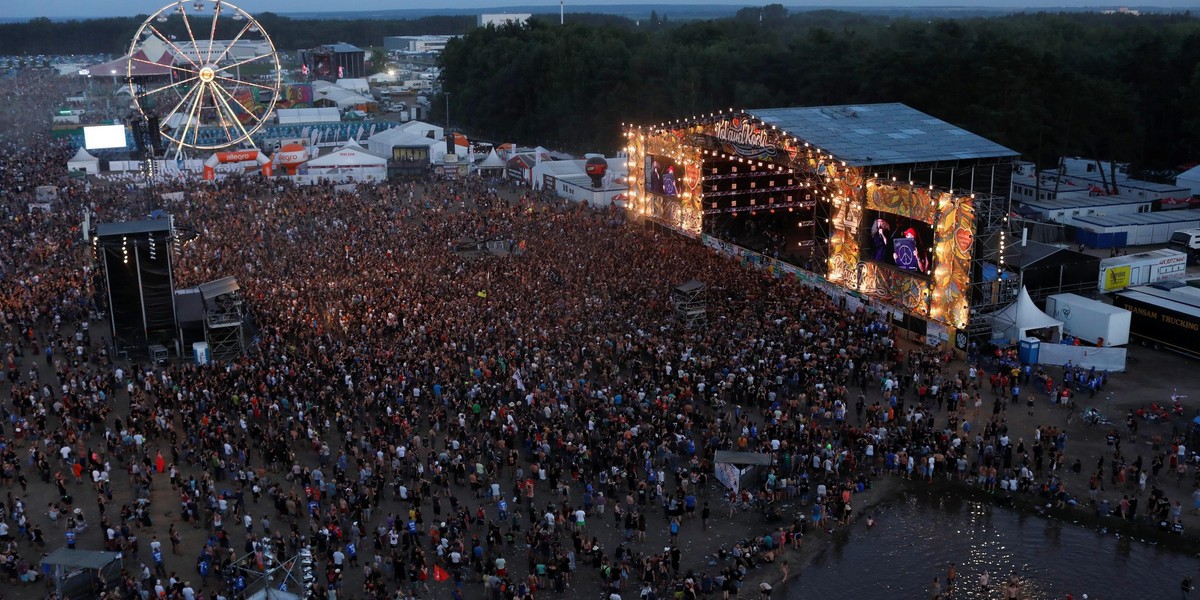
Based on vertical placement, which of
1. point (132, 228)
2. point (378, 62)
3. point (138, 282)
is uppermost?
point (378, 62)

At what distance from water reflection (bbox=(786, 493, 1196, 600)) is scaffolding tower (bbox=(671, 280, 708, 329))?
32.3 feet

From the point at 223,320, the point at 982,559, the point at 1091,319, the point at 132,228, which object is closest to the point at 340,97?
the point at 132,228

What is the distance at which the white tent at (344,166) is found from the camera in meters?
52.6

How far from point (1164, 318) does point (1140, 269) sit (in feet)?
14.1

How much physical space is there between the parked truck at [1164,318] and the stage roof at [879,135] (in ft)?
16.4

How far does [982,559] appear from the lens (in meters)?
17.8

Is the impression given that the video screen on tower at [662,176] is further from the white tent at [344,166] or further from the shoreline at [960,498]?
the shoreline at [960,498]

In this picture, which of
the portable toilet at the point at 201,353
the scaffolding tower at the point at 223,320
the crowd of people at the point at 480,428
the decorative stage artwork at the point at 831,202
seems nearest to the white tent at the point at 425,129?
the decorative stage artwork at the point at 831,202

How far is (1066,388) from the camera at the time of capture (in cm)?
2427

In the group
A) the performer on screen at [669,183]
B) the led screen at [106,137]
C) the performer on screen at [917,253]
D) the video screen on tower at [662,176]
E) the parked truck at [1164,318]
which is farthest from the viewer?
the led screen at [106,137]

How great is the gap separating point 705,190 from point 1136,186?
23.2 metres

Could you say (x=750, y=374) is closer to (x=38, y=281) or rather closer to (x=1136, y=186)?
(x=38, y=281)

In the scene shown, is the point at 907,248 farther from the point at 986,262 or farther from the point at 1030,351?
the point at 1030,351

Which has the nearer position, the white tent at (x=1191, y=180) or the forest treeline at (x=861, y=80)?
the white tent at (x=1191, y=180)
